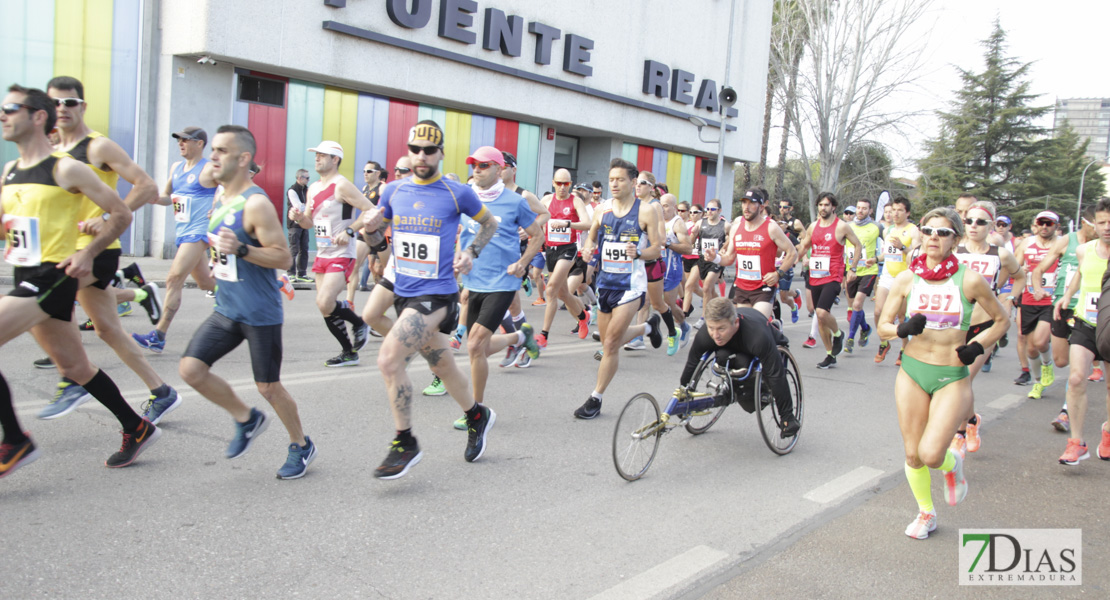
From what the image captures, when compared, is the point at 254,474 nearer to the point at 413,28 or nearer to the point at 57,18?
the point at 57,18

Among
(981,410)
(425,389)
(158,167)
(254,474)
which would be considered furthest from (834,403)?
(158,167)

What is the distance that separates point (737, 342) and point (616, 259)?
1.70 m

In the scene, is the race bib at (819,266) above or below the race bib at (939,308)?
above

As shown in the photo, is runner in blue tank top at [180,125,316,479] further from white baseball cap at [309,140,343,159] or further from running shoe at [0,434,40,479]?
white baseball cap at [309,140,343,159]

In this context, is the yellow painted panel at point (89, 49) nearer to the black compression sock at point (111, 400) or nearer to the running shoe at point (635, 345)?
the running shoe at point (635, 345)

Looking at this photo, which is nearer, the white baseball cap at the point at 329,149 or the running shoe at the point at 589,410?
the running shoe at the point at 589,410

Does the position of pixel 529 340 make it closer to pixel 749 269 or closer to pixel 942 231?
pixel 749 269

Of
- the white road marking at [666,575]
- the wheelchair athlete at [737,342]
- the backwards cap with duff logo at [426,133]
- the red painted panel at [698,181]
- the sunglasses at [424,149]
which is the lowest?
the white road marking at [666,575]

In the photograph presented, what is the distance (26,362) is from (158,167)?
9718 mm

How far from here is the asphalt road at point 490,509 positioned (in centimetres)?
337

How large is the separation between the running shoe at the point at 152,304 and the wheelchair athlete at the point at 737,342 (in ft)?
17.4

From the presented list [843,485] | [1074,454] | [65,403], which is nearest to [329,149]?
[65,403]

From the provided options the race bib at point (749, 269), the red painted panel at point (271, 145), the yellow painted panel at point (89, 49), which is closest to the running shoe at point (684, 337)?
the race bib at point (749, 269)

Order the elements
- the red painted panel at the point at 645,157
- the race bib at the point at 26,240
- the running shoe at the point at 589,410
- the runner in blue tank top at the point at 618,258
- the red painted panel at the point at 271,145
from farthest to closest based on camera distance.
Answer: the red painted panel at the point at 645,157 → the red painted panel at the point at 271,145 → the runner in blue tank top at the point at 618,258 → the running shoe at the point at 589,410 → the race bib at the point at 26,240
